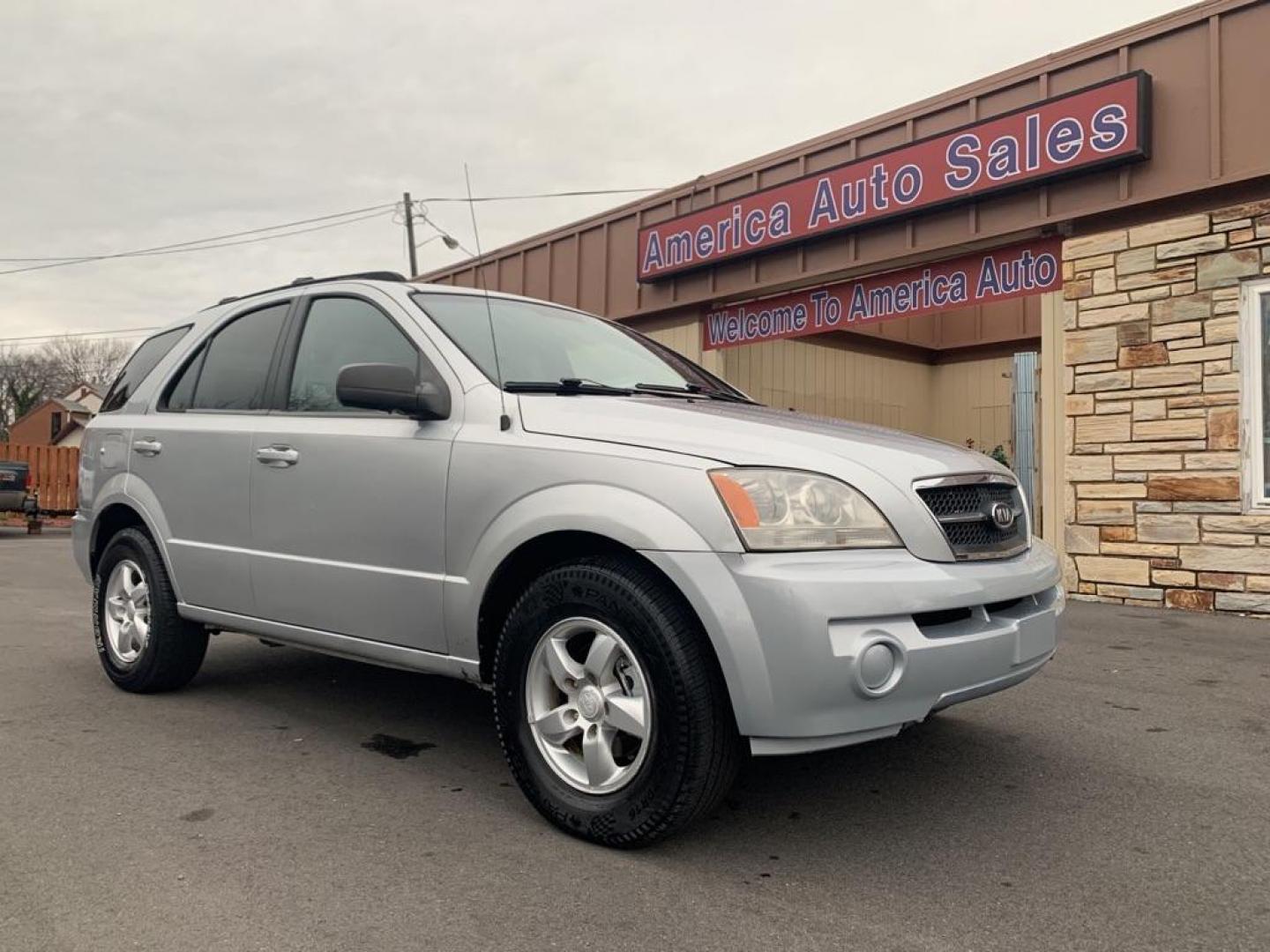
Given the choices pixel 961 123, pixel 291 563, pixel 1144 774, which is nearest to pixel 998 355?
pixel 961 123

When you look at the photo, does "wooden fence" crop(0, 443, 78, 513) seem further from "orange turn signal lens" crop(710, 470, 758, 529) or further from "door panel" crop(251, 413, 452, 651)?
"orange turn signal lens" crop(710, 470, 758, 529)

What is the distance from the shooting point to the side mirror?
3250mm

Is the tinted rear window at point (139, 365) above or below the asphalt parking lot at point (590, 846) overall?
above

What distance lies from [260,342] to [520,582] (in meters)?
1.95

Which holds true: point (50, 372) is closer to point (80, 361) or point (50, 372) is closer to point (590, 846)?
point (80, 361)

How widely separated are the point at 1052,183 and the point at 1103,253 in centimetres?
72

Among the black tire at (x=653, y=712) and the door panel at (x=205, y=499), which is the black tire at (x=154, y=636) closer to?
the door panel at (x=205, y=499)

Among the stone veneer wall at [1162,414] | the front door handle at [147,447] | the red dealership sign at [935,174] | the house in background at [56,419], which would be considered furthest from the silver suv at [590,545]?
the house in background at [56,419]

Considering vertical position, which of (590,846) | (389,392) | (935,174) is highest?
(935,174)

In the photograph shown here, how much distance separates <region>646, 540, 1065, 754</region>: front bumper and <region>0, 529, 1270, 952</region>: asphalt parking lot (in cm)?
47

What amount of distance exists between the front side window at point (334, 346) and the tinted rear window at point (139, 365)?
123cm

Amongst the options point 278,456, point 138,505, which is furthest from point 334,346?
point 138,505

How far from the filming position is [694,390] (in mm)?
4035

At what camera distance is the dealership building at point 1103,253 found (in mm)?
7344
